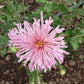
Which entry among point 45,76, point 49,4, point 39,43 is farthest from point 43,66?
point 45,76

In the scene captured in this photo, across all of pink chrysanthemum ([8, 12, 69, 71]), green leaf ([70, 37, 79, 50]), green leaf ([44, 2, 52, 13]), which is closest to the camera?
pink chrysanthemum ([8, 12, 69, 71])

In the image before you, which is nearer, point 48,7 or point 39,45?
point 39,45

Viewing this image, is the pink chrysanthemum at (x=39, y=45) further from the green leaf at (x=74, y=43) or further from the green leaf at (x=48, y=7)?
the green leaf at (x=48, y=7)

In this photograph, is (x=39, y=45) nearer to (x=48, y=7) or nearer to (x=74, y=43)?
(x=74, y=43)

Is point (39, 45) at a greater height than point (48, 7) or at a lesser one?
lesser

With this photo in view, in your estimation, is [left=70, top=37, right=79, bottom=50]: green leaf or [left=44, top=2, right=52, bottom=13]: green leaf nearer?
[left=70, top=37, right=79, bottom=50]: green leaf

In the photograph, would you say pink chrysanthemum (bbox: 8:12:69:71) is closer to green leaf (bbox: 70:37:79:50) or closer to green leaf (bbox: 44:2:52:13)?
green leaf (bbox: 70:37:79:50)

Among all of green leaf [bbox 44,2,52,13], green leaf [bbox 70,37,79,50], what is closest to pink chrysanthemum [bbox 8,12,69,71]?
green leaf [bbox 70,37,79,50]

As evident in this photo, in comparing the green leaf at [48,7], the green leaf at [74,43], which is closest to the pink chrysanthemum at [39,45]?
the green leaf at [74,43]

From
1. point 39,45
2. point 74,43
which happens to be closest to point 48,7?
point 74,43
